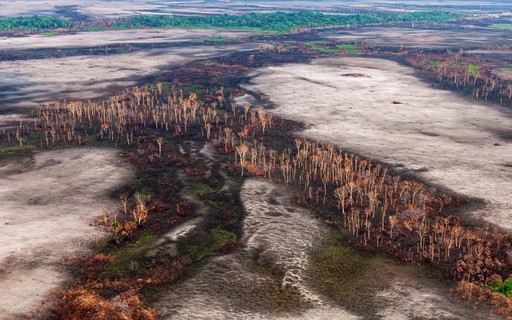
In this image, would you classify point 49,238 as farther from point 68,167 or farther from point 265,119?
point 265,119

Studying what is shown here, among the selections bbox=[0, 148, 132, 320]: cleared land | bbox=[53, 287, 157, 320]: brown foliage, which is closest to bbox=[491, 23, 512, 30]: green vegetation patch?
bbox=[0, 148, 132, 320]: cleared land

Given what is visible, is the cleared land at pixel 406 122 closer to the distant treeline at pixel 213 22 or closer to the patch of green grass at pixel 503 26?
the distant treeline at pixel 213 22

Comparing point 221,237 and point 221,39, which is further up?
point 221,39

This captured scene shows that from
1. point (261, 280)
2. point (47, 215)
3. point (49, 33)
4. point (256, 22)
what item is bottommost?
point (261, 280)

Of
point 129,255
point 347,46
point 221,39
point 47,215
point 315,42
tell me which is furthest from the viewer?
point 221,39

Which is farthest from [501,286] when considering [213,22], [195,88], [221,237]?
[213,22]

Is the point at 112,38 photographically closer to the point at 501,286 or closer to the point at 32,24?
the point at 32,24

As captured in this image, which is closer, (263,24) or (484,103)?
(484,103)

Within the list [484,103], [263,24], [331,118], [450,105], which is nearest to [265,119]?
[331,118]
